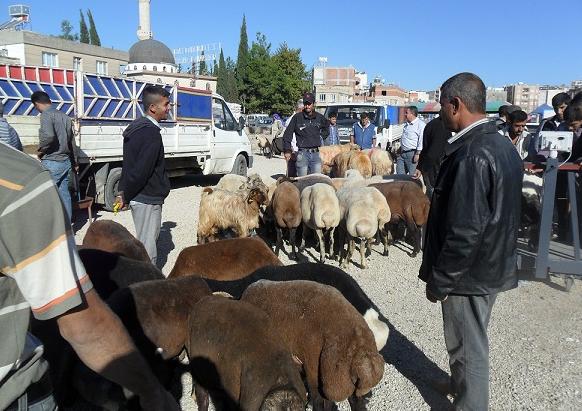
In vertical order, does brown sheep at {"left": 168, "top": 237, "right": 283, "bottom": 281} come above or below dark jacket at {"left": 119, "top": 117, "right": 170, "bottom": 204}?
below

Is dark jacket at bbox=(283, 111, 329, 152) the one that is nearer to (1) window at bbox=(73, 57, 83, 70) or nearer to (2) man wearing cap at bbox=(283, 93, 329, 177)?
(2) man wearing cap at bbox=(283, 93, 329, 177)

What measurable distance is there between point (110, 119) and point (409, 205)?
786 centimetres

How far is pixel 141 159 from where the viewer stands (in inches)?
203

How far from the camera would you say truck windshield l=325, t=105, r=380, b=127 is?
18.3 m

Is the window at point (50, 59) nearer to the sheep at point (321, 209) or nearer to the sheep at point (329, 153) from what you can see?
the sheep at point (329, 153)

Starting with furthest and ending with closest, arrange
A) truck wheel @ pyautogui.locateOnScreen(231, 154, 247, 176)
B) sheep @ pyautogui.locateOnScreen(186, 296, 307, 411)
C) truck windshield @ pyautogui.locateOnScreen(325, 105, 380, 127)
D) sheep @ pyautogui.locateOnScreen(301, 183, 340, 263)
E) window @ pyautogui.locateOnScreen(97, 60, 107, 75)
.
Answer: window @ pyautogui.locateOnScreen(97, 60, 107, 75), truck windshield @ pyautogui.locateOnScreen(325, 105, 380, 127), truck wheel @ pyautogui.locateOnScreen(231, 154, 247, 176), sheep @ pyautogui.locateOnScreen(301, 183, 340, 263), sheep @ pyautogui.locateOnScreen(186, 296, 307, 411)

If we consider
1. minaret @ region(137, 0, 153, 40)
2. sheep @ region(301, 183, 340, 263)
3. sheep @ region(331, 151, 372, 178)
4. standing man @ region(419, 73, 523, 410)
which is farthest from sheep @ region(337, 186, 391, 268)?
minaret @ region(137, 0, 153, 40)

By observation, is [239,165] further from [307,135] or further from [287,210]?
[287,210]

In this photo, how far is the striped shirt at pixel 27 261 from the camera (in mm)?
1206

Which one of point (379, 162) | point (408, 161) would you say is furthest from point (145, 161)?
point (379, 162)

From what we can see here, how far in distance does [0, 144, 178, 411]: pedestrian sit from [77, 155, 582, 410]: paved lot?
2643mm

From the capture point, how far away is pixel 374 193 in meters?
7.66

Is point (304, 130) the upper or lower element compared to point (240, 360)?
upper

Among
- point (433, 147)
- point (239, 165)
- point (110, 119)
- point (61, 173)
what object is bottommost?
point (239, 165)
